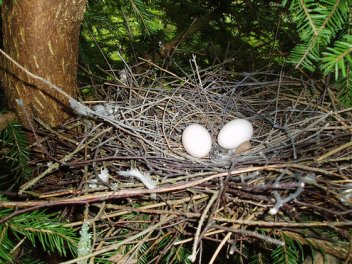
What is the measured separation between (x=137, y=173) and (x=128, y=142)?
0.94 feet

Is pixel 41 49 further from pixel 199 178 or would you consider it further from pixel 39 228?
pixel 199 178

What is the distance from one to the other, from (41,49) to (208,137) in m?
0.67

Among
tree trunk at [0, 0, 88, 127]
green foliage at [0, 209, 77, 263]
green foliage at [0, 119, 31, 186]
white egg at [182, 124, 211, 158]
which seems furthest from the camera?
white egg at [182, 124, 211, 158]

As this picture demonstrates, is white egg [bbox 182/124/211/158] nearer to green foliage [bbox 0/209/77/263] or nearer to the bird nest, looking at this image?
the bird nest

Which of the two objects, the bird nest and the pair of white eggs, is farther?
the pair of white eggs

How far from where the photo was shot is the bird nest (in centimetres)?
74

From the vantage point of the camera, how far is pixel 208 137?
3.91ft

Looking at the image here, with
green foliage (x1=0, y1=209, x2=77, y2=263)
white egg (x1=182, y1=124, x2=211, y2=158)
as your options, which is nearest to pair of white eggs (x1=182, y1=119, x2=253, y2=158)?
white egg (x1=182, y1=124, x2=211, y2=158)

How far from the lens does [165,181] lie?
0.87 metres

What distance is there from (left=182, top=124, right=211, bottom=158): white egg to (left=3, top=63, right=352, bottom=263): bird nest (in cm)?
→ 3

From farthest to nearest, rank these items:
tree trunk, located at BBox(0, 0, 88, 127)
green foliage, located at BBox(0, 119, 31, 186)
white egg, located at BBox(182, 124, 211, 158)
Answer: white egg, located at BBox(182, 124, 211, 158) → green foliage, located at BBox(0, 119, 31, 186) → tree trunk, located at BBox(0, 0, 88, 127)

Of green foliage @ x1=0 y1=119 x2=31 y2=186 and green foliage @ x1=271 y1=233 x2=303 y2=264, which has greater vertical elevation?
green foliage @ x1=0 y1=119 x2=31 y2=186

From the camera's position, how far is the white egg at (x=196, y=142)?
3.78 ft

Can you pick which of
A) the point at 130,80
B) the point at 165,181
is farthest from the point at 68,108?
the point at 165,181
